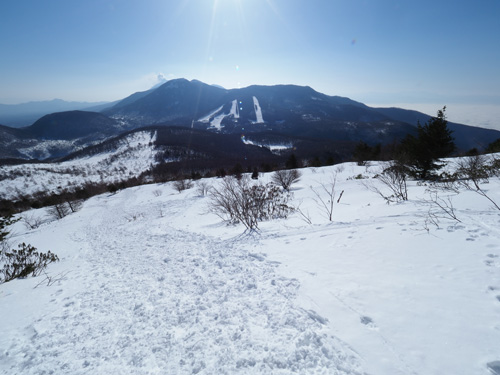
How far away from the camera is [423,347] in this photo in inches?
→ 99.5

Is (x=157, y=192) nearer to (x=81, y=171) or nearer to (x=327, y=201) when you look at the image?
(x=327, y=201)

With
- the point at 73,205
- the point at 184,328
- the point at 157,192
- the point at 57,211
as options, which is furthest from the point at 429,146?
the point at 73,205

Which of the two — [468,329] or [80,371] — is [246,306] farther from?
[468,329]

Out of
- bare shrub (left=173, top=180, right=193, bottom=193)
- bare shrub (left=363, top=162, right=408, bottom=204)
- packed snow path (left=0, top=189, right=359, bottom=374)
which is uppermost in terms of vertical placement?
bare shrub (left=363, top=162, right=408, bottom=204)

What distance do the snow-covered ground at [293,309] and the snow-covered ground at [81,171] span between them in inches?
4014

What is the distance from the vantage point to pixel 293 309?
3.63 metres

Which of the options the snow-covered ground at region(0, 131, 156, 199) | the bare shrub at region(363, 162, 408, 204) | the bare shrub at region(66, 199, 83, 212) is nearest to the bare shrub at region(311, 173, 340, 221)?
the bare shrub at region(363, 162, 408, 204)

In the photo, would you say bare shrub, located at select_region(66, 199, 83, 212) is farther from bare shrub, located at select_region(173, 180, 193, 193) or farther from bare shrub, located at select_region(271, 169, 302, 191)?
bare shrub, located at select_region(271, 169, 302, 191)

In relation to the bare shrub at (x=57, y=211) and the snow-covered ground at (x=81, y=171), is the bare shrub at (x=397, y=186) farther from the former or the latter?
the snow-covered ground at (x=81, y=171)

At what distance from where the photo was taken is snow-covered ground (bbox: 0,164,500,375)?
2.68 metres

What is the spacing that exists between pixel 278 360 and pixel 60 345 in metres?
3.92

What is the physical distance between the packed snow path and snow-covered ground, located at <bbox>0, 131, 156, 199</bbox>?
→ 10191 centimetres

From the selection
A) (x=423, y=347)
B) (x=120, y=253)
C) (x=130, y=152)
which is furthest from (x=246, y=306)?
(x=130, y=152)

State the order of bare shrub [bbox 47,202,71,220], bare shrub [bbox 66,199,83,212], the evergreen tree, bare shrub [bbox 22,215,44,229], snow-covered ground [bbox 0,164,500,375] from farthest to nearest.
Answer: bare shrub [bbox 66,199,83,212], bare shrub [bbox 47,202,71,220], bare shrub [bbox 22,215,44,229], the evergreen tree, snow-covered ground [bbox 0,164,500,375]
